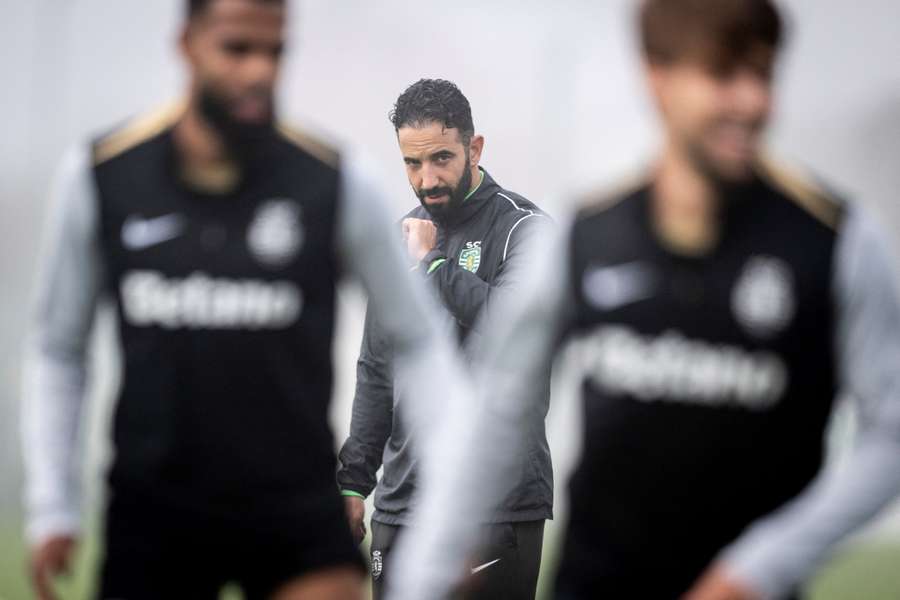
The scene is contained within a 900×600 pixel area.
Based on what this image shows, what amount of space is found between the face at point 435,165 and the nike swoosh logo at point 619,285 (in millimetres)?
1596

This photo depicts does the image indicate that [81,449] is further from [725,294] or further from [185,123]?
[725,294]

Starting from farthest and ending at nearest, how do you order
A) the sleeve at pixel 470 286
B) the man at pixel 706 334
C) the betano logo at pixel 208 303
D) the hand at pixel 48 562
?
1. the sleeve at pixel 470 286
2. the hand at pixel 48 562
3. the betano logo at pixel 208 303
4. the man at pixel 706 334

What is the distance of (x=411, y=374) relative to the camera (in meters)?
3.59

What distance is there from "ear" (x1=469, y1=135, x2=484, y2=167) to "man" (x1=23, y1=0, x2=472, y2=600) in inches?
51.2

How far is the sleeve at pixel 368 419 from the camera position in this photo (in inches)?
190

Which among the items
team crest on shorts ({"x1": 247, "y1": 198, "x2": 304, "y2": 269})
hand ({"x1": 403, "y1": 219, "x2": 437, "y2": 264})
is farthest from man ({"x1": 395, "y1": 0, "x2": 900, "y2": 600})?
hand ({"x1": 403, "y1": 219, "x2": 437, "y2": 264})

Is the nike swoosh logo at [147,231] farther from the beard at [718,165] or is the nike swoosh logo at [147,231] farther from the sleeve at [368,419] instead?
the sleeve at [368,419]

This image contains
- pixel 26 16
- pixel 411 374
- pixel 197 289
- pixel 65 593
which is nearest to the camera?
pixel 197 289

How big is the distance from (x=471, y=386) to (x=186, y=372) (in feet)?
3.16

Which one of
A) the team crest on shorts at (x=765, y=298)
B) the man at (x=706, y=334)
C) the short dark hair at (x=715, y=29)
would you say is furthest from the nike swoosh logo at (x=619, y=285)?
the short dark hair at (x=715, y=29)

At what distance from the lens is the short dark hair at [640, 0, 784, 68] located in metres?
3.06

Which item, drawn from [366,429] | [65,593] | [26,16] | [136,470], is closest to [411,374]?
[136,470]

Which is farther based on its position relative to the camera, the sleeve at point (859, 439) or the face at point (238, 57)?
the face at point (238, 57)

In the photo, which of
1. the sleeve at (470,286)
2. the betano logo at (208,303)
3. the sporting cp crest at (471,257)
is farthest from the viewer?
the sporting cp crest at (471,257)
